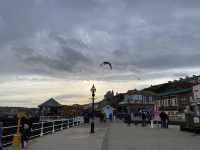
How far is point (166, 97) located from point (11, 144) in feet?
316

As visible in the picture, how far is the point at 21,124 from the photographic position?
645 inches

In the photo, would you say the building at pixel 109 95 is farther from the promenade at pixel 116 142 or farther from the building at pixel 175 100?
the promenade at pixel 116 142

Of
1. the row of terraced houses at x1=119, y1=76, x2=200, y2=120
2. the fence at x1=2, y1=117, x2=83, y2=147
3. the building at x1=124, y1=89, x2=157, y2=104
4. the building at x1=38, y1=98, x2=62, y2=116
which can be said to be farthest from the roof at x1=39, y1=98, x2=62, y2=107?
the fence at x1=2, y1=117, x2=83, y2=147

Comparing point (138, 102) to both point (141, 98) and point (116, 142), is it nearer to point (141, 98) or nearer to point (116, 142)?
point (141, 98)

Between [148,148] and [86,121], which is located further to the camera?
[86,121]

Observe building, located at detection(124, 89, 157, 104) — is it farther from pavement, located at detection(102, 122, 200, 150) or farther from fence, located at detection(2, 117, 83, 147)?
pavement, located at detection(102, 122, 200, 150)

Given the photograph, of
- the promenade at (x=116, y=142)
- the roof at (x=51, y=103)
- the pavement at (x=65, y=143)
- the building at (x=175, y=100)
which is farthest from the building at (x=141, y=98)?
the pavement at (x=65, y=143)

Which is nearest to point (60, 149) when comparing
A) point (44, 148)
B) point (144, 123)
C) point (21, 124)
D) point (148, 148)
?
point (44, 148)

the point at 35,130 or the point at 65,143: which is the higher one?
the point at 35,130

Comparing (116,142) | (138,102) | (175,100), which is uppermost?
(138,102)

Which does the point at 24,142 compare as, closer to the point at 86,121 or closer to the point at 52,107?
the point at 86,121

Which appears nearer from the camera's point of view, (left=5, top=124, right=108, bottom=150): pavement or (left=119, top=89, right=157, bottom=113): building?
Result: (left=5, top=124, right=108, bottom=150): pavement

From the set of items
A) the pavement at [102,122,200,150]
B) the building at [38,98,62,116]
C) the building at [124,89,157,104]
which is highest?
the building at [124,89,157,104]

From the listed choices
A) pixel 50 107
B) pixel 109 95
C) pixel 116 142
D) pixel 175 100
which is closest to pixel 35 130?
pixel 116 142
